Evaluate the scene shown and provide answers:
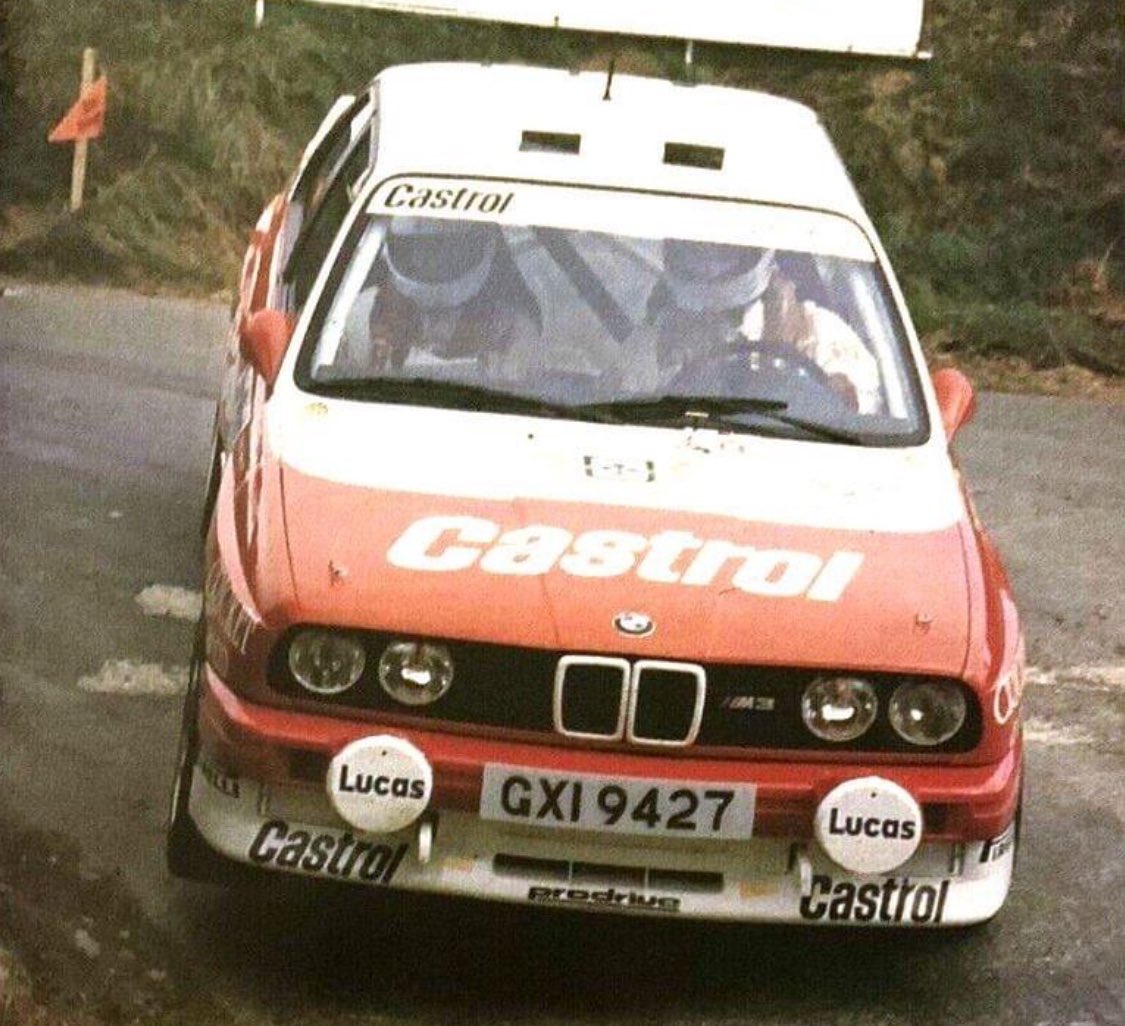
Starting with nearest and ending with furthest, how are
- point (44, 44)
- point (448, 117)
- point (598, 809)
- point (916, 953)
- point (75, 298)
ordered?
point (598, 809), point (916, 953), point (448, 117), point (75, 298), point (44, 44)

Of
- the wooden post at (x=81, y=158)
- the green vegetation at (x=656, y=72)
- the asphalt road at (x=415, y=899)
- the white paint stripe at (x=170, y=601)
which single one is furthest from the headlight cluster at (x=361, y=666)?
the wooden post at (x=81, y=158)

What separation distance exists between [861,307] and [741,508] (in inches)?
42.6

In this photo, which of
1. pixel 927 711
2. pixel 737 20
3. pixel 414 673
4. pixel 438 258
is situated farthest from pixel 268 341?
pixel 737 20

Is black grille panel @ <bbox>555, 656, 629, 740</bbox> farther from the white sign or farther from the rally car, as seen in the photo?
the white sign

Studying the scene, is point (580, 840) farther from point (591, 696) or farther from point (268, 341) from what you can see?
point (268, 341)

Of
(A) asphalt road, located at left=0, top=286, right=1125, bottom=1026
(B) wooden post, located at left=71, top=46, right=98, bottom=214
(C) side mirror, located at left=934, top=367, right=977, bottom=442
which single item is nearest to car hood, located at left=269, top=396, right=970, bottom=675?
(C) side mirror, located at left=934, top=367, right=977, bottom=442

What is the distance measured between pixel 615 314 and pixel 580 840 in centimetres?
161

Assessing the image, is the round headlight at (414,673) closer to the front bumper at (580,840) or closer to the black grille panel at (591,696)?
the front bumper at (580,840)

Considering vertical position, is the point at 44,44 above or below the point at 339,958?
below

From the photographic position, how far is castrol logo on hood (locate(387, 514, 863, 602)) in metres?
5.21

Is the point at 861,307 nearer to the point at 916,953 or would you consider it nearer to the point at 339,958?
the point at 916,953

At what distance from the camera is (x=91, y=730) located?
7004mm

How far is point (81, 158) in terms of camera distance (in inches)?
598

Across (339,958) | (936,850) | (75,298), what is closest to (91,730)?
(339,958)
